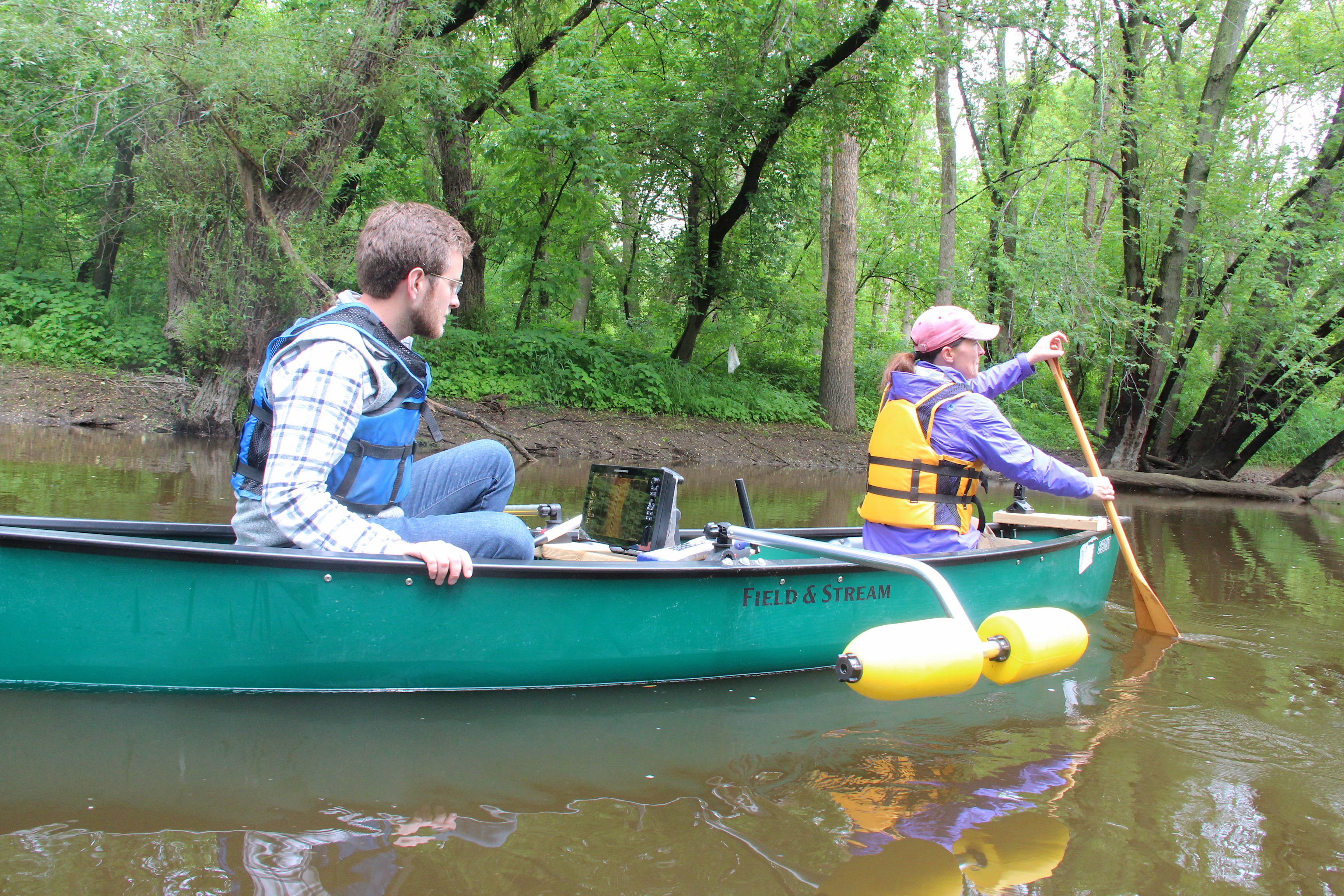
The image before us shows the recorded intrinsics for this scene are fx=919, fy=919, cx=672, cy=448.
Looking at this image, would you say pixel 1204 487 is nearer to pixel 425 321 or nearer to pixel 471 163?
pixel 471 163

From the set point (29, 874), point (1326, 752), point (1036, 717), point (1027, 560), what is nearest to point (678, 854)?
point (29, 874)

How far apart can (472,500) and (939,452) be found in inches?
69.4

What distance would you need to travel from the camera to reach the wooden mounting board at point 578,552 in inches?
144

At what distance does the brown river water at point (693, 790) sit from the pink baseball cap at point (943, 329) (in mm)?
1368

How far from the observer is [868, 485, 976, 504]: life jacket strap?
3.59 m

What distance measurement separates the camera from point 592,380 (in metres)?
13.9

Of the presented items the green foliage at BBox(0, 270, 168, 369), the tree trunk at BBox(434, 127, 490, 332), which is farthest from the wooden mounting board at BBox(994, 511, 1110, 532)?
the green foliage at BBox(0, 270, 168, 369)

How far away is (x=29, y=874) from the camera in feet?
5.95

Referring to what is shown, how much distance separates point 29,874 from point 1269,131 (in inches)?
592

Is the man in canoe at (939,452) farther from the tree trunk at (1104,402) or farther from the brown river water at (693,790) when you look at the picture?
the tree trunk at (1104,402)

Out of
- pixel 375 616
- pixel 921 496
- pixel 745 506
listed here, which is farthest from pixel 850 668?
pixel 745 506

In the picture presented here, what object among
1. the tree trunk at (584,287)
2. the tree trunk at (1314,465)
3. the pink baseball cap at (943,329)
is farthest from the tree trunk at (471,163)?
the tree trunk at (1314,465)

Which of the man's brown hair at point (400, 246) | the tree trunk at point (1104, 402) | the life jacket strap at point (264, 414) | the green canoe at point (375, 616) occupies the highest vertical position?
the tree trunk at point (1104, 402)

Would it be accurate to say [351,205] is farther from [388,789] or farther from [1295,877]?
[1295,877]
